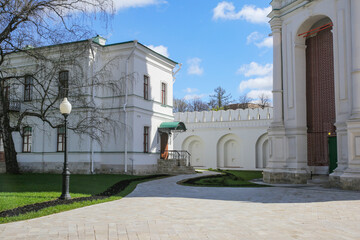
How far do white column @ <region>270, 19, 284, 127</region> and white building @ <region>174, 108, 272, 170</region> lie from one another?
12.1 metres

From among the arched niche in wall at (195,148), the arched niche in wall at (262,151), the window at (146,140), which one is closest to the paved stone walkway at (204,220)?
the window at (146,140)

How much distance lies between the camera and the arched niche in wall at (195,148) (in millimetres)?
34938

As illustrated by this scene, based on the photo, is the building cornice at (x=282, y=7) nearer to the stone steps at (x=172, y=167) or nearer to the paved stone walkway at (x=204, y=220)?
the paved stone walkway at (x=204, y=220)

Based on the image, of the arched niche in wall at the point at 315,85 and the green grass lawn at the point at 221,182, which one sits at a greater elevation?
the arched niche in wall at the point at 315,85

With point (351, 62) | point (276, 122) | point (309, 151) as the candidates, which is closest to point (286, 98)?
point (276, 122)

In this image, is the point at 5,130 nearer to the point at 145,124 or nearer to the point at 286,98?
the point at 145,124

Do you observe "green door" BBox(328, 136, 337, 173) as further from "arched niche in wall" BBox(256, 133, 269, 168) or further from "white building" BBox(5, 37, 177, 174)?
"arched niche in wall" BBox(256, 133, 269, 168)

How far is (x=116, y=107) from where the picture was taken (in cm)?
2380

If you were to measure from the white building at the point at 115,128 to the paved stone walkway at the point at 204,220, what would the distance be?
11448mm

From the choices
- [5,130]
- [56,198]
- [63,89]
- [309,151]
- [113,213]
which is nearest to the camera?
[113,213]

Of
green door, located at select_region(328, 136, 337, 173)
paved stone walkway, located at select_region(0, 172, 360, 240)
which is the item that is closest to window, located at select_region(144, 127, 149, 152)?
green door, located at select_region(328, 136, 337, 173)

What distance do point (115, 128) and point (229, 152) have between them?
13.9 m

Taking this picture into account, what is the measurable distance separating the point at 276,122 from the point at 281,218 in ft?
35.9

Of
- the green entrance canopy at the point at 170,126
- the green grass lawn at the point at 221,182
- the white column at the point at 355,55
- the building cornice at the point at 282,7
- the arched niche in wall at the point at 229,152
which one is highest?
the building cornice at the point at 282,7
